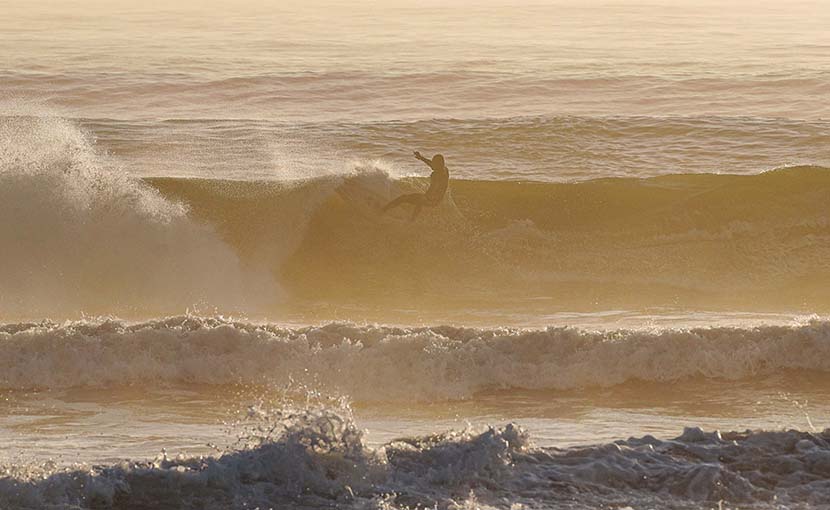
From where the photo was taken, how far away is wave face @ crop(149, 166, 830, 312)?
16828 millimetres

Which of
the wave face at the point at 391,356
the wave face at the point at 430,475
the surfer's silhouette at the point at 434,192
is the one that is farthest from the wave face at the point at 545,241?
the wave face at the point at 430,475

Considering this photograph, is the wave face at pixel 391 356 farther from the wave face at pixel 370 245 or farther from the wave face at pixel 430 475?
the wave face at pixel 370 245

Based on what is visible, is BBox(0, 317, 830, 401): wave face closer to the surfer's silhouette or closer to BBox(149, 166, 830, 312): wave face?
BBox(149, 166, 830, 312): wave face

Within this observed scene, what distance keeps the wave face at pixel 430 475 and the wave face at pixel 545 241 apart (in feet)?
25.1

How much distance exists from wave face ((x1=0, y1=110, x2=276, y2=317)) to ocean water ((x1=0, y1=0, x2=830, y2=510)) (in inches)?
1.9

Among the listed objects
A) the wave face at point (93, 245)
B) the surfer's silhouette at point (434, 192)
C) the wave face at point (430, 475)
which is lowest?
the wave face at point (430, 475)

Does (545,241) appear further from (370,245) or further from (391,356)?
(391,356)

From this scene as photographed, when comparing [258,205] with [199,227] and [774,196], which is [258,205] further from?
[774,196]

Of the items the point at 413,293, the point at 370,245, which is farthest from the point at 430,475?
the point at 370,245

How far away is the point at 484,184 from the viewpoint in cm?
2131

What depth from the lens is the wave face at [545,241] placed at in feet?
55.2

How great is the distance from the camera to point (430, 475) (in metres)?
8.02

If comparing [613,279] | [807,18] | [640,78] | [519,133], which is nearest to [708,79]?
[640,78]

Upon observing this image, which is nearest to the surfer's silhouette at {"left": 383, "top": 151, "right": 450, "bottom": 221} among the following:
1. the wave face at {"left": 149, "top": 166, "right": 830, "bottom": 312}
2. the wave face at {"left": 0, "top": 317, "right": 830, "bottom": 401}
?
the wave face at {"left": 149, "top": 166, "right": 830, "bottom": 312}
